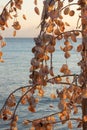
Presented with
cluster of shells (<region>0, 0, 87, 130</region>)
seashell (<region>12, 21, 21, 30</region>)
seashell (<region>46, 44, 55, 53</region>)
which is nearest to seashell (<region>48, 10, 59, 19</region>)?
cluster of shells (<region>0, 0, 87, 130</region>)

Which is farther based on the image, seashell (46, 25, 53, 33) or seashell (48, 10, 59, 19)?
seashell (46, 25, 53, 33)

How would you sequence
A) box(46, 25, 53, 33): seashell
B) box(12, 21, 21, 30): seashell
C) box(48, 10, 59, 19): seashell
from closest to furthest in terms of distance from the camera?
1. box(48, 10, 59, 19): seashell
2. box(46, 25, 53, 33): seashell
3. box(12, 21, 21, 30): seashell

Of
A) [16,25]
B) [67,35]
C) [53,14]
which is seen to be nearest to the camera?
[53,14]

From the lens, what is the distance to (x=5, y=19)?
2041 mm

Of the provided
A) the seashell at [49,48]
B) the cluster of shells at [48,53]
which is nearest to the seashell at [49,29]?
the cluster of shells at [48,53]

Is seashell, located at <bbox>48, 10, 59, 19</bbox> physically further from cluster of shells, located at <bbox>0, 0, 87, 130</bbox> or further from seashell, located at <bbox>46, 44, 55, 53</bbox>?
seashell, located at <bbox>46, 44, 55, 53</bbox>

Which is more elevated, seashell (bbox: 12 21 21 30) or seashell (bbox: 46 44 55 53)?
seashell (bbox: 12 21 21 30)

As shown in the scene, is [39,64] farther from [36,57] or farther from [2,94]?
[2,94]

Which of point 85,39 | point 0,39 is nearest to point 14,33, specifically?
point 0,39

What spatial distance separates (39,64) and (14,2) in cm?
54

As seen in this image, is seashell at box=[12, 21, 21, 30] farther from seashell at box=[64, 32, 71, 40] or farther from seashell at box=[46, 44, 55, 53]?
seashell at box=[46, 44, 55, 53]

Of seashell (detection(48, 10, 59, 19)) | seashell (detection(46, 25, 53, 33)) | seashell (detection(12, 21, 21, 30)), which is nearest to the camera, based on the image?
seashell (detection(48, 10, 59, 19))

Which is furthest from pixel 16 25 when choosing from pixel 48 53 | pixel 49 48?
pixel 49 48

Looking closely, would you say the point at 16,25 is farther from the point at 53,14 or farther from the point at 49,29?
the point at 53,14
